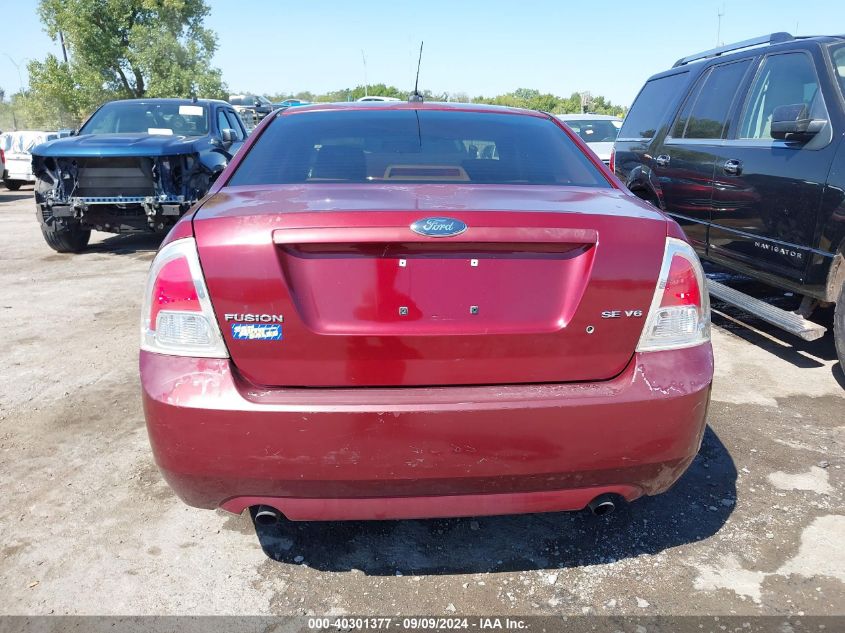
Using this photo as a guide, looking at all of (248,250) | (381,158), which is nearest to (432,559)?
(248,250)

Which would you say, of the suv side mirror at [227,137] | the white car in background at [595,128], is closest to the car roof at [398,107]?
the suv side mirror at [227,137]

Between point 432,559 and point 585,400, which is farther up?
point 585,400

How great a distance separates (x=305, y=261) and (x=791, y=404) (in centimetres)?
314

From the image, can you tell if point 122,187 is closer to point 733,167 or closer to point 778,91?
point 733,167

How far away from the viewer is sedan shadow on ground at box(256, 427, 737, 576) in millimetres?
2467

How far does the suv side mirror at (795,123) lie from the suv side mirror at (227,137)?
239 inches

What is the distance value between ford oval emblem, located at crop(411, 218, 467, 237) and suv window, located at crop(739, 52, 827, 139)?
3.30 m

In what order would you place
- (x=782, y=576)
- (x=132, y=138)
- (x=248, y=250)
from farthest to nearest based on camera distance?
(x=132, y=138), (x=782, y=576), (x=248, y=250)

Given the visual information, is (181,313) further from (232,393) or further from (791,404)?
(791,404)

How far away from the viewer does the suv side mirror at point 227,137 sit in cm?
808

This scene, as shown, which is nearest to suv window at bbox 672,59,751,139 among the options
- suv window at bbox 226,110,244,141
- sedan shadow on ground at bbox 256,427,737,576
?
sedan shadow on ground at bbox 256,427,737,576

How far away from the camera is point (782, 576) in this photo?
2.36 metres

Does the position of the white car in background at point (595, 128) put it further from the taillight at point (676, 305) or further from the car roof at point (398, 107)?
the taillight at point (676, 305)

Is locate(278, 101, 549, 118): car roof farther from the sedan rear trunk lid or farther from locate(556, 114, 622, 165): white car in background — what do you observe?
locate(556, 114, 622, 165): white car in background
